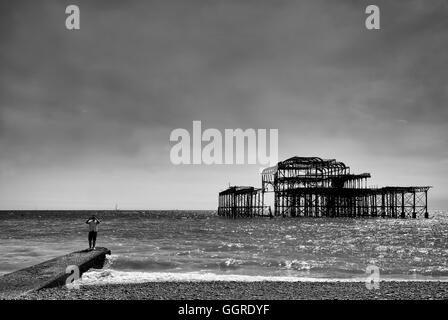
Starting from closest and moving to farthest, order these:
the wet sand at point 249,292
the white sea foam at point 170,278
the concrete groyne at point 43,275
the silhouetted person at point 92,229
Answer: the wet sand at point 249,292 → the concrete groyne at point 43,275 → the white sea foam at point 170,278 → the silhouetted person at point 92,229

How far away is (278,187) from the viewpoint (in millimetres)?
68062

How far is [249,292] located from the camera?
9484mm

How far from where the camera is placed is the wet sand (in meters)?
8.76

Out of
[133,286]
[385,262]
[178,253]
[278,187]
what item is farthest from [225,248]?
[278,187]

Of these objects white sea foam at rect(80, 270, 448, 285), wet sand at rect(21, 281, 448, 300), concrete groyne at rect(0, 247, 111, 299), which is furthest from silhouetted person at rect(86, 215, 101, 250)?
wet sand at rect(21, 281, 448, 300)

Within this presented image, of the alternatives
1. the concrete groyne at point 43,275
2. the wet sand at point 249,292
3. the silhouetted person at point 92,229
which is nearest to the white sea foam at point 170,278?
the concrete groyne at point 43,275

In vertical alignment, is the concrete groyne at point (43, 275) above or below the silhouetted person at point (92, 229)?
below

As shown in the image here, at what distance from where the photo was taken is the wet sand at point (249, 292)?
876 centimetres

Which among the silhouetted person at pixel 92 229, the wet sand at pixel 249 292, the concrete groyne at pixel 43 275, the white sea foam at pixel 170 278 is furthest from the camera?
the silhouetted person at pixel 92 229

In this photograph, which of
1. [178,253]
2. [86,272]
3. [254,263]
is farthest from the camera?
[178,253]

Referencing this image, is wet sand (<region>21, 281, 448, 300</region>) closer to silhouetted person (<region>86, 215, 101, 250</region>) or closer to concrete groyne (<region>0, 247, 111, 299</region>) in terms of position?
concrete groyne (<region>0, 247, 111, 299</region>)

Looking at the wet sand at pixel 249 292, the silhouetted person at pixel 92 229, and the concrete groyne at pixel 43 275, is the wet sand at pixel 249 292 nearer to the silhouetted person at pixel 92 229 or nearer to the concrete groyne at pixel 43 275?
the concrete groyne at pixel 43 275
